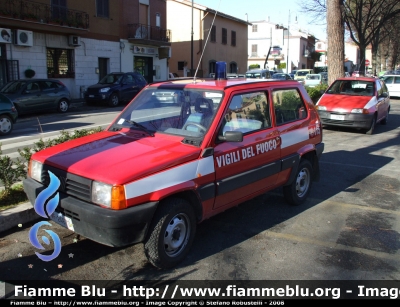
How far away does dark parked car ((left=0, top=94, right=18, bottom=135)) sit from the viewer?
11.2 meters

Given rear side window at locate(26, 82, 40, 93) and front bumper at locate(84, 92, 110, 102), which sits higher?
rear side window at locate(26, 82, 40, 93)

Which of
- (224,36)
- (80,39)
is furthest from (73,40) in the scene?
(224,36)

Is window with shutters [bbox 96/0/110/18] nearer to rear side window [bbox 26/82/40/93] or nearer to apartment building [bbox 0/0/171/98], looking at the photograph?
apartment building [bbox 0/0/171/98]

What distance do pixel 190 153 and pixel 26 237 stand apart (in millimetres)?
2104

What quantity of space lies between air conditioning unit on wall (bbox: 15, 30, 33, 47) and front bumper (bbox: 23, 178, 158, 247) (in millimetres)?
18826

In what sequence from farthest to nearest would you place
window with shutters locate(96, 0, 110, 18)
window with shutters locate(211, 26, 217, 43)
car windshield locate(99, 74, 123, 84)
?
window with shutters locate(211, 26, 217, 43)
window with shutters locate(96, 0, 110, 18)
car windshield locate(99, 74, 123, 84)

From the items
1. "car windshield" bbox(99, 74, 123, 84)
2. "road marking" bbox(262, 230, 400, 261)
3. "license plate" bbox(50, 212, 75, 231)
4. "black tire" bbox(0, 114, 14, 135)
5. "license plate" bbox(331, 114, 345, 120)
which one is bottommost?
"road marking" bbox(262, 230, 400, 261)

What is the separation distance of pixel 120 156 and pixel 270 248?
1.90 m

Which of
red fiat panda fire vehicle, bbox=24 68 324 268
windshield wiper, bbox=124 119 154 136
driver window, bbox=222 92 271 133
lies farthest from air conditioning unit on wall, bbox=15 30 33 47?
driver window, bbox=222 92 271 133

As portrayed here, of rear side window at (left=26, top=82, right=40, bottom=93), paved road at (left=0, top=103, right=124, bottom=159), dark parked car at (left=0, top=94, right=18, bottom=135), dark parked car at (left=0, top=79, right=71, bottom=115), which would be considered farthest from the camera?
rear side window at (left=26, top=82, right=40, bottom=93)

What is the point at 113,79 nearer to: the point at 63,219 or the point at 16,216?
the point at 16,216

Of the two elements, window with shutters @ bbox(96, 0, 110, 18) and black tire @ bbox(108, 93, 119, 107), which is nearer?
black tire @ bbox(108, 93, 119, 107)

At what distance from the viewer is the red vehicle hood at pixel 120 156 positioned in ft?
11.4

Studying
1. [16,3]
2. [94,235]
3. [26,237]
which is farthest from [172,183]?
[16,3]
